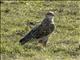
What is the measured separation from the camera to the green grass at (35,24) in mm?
11617

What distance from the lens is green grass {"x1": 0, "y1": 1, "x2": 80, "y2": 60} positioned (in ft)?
38.1

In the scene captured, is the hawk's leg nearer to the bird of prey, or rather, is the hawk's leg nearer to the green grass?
the bird of prey

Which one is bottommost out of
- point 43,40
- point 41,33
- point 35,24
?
point 35,24

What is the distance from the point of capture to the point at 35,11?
18.2 meters

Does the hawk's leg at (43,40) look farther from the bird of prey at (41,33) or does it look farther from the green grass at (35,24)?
the green grass at (35,24)

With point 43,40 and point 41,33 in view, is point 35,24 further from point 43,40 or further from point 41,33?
point 43,40

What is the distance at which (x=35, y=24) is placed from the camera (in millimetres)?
16062

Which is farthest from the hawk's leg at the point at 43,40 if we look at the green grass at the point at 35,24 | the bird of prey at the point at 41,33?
the green grass at the point at 35,24

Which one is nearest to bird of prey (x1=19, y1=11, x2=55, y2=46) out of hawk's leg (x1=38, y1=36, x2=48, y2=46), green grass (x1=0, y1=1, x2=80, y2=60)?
hawk's leg (x1=38, y1=36, x2=48, y2=46)

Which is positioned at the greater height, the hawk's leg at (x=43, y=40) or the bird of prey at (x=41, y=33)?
the bird of prey at (x=41, y=33)

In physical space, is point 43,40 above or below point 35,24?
above

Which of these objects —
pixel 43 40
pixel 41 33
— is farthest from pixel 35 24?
pixel 43 40

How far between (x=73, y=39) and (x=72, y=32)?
1165mm

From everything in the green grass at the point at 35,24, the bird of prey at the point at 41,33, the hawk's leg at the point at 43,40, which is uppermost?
the bird of prey at the point at 41,33
